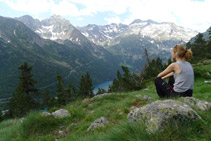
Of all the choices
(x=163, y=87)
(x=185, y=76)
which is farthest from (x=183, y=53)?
(x=163, y=87)

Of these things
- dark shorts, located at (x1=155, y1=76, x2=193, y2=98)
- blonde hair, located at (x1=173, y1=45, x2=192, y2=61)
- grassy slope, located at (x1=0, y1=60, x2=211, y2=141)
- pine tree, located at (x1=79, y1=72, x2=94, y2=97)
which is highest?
blonde hair, located at (x1=173, y1=45, x2=192, y2=61)

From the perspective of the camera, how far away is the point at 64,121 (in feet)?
22.6

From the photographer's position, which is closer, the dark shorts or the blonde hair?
the blonde hair

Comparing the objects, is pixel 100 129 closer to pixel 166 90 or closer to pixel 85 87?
pixel 166 90

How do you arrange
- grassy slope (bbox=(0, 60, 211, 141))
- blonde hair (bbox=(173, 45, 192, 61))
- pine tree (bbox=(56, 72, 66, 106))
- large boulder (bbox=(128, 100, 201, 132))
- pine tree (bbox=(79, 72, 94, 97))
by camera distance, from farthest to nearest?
pine tree (bbox=(79, 72, 94, 97)) < pine tree (bbox=(56, 72, 66, 106)) < blonde hair (bbox=(173, 45, 192, 61)) < large boulder (bbox=(128, 100, 201, 132)) < grassy slope (bbox=(0, 60, 211, 141))

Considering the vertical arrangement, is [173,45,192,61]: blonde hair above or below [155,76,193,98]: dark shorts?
above

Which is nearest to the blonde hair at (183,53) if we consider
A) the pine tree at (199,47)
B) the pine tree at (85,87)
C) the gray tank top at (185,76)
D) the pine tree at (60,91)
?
the gray tank top at (185,76)

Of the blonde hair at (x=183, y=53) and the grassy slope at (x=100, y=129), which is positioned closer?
the grassy slope at (x=100, y=129)

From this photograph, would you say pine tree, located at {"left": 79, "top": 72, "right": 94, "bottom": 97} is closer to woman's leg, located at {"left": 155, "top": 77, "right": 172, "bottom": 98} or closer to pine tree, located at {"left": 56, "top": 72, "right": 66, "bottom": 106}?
pine tree, located at {"left": 56, "top": 72, "right": 66, "bottom": 106}

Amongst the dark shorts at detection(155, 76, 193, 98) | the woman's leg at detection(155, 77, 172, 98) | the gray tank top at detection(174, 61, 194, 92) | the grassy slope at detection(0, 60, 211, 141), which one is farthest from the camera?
the woman's leg at detection(155, 77, 172, 98)

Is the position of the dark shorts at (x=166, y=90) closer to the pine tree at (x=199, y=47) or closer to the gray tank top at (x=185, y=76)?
the gray tank top at (x=185, y=76)

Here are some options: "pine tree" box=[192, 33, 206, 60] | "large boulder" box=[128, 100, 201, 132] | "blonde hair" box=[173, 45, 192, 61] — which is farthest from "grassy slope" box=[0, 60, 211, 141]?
"pine tree" box=[192, 33, 206, 60]

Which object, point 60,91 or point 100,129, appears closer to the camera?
point 100,129

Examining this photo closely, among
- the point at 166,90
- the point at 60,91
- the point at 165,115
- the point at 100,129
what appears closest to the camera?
the point at 165,115
